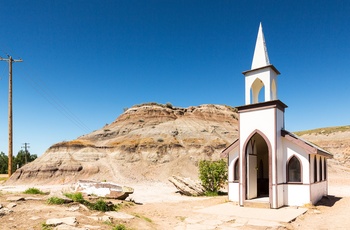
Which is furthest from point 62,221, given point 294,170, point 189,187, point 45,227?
point 189,187

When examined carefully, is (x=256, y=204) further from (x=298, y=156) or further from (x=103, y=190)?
(x=103, y=190)

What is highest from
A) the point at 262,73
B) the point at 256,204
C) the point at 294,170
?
the point at 262,73

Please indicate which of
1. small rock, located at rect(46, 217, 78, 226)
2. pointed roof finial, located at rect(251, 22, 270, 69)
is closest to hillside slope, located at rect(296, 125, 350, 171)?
pointed roof finial, located at rect(251, 22, 270, 69)

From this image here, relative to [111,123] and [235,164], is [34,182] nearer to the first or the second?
[111,123]

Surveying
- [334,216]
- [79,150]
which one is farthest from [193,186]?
[79,150]

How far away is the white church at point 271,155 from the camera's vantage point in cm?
1396

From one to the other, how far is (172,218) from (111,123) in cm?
4795

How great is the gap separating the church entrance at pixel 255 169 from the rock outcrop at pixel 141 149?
19771mm

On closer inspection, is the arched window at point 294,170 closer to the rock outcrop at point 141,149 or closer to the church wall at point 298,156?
the church wall at point 298,156

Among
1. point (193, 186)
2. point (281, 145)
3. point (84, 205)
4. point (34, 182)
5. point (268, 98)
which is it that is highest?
point (268, 98)

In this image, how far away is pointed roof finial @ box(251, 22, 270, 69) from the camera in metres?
15.4

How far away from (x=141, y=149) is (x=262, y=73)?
31450 millimetres

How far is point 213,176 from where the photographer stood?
21.2 m

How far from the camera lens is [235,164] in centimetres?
1612
